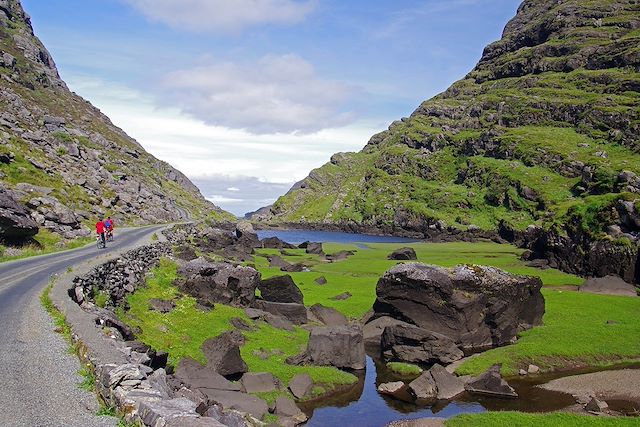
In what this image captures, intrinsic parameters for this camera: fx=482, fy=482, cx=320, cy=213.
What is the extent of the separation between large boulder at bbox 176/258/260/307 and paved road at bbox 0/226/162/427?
829 inches

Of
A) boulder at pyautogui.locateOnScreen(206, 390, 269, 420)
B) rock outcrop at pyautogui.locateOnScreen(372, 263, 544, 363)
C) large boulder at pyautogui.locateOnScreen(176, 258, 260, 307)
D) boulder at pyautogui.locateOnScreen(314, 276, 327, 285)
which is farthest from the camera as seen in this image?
boulder at pyautogui.locateOnScreen(314, 276, 327, 285)

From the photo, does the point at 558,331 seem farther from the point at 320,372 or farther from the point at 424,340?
the point at 320,372

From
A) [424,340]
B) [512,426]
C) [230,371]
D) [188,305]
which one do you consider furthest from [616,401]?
[188,305]

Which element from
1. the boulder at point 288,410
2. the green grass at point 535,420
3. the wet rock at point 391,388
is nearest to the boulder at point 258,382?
the boulder at point 288,410

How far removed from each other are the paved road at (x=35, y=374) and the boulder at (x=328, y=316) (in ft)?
104

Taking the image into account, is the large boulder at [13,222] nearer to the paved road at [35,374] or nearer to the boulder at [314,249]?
the paved road at [35,374]

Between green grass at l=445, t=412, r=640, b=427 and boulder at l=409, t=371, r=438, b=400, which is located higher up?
green grass at l=445, t=412, r=640, b=427

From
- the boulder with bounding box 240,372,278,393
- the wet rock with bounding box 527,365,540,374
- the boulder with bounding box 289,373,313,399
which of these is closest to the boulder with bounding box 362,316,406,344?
the wet rock with bounding box 527,365,540,374

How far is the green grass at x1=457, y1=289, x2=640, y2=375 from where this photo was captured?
43781 mm

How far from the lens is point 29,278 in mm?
34531

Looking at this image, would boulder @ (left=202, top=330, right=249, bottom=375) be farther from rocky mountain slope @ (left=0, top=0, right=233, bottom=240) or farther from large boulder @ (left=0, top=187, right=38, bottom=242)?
rocky mountain slope @ (left=0, top=0, right=233, bottom=240)

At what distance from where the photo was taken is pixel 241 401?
30.5m

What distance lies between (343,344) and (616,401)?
2091cm

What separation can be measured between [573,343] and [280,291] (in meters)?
31.2
